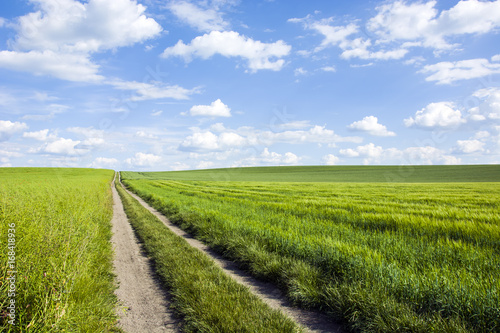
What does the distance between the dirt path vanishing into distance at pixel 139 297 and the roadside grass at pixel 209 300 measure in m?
0.23

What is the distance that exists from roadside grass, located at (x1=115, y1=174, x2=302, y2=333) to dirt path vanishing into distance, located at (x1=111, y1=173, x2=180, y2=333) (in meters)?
0.23

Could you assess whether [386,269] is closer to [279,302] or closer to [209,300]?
[279,302]

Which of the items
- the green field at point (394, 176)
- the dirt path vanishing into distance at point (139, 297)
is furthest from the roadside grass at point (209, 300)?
the green field at point (394, 176)

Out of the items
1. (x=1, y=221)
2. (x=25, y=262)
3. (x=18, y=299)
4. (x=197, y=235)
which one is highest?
(x=1, y=221)

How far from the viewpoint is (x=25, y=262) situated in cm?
400

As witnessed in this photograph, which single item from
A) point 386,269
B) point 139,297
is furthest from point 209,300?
point 386,269

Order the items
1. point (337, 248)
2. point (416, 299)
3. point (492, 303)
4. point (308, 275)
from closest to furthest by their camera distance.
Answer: point (492, 303)
point (416, 299)
point (308, 275)
point (337, 248)

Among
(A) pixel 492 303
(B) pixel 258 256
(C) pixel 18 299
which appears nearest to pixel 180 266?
(B) pixel 258 256

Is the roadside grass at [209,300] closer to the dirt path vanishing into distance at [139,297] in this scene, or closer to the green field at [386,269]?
the dirt path vanishing into distance at [139,297]

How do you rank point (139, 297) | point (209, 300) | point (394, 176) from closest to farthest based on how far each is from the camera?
point (209, 300) < point (139, 297) < point (394, 176)

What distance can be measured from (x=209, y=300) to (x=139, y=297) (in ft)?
5.68

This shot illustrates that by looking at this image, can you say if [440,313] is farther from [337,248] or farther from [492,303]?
[337,248]

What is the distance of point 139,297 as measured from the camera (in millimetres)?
5379

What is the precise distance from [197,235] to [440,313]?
8.34 m
